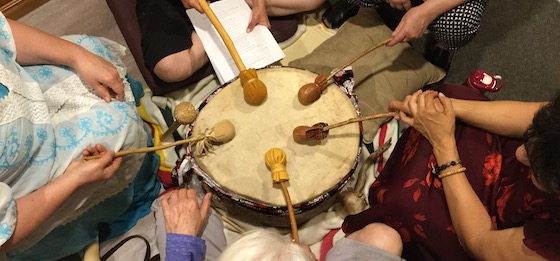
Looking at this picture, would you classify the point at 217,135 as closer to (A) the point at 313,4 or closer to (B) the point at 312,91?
(B) the point at 312,91

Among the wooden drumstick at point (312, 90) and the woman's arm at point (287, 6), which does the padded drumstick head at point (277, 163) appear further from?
the woman's arm at point (287, 6)

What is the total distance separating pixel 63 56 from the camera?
1.10 metres

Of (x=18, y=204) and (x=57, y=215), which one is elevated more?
(x=18, y=204)

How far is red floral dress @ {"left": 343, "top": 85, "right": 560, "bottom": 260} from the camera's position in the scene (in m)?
1.01

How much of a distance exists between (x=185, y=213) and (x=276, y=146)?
275 millimetres

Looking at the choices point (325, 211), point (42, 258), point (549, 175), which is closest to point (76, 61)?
point (42, 258)

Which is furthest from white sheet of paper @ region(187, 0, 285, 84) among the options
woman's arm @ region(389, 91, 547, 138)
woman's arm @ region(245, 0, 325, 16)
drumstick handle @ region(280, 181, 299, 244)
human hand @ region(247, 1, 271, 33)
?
woman's arm @ region(389, 91, 547, 138)

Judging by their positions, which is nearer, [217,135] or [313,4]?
[217,135]

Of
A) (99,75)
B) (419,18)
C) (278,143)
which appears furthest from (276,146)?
(419,18)

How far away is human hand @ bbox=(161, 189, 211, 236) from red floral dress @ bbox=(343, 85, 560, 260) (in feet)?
1.43

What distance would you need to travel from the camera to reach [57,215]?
3.47ft

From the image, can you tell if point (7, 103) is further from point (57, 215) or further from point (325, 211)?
point (325, 211)

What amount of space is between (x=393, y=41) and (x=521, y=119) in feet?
1.38

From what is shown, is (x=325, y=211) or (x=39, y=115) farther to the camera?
(x=325, y=211)
